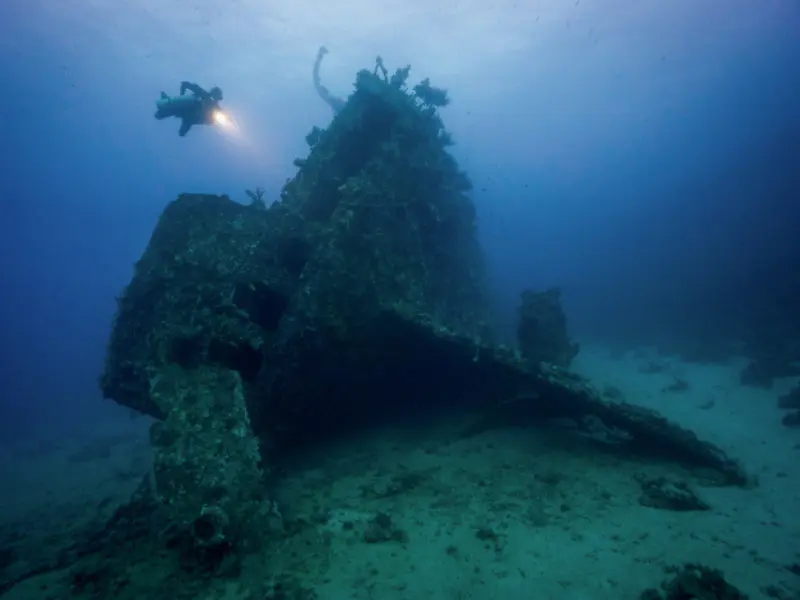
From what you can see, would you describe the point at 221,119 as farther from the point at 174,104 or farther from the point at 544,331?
the point at 544,331

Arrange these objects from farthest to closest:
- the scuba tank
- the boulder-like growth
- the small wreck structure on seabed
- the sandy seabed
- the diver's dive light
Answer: the boulder-like growth < the diver's dive light < the scuba tank < the small wreck structure on seabed < the sandy seabed

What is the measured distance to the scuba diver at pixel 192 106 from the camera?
1113 cm

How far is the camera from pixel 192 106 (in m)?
11.4

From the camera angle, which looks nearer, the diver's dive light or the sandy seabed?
the sandy seabed

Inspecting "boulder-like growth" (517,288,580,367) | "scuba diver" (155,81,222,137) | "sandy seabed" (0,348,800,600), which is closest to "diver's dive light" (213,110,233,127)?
"scuba diver" (155,81,222,137)

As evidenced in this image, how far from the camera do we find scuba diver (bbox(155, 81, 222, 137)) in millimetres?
11133

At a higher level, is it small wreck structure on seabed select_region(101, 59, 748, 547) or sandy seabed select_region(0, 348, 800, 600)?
small wreck structure on seabed select_region(101, 59, 748, 547)

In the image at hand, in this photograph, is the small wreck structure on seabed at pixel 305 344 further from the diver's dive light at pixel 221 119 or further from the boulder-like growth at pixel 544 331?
the boulder-like growth at pixel 544 331

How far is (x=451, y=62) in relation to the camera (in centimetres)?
3978

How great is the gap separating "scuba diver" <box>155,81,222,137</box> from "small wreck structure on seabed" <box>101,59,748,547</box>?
10.5 feet

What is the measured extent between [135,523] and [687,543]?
8.59 m

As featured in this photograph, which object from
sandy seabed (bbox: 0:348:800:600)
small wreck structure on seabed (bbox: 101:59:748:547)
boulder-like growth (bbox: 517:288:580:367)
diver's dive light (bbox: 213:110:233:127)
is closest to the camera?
sandy seabed (bbox: 0:348:800:600)

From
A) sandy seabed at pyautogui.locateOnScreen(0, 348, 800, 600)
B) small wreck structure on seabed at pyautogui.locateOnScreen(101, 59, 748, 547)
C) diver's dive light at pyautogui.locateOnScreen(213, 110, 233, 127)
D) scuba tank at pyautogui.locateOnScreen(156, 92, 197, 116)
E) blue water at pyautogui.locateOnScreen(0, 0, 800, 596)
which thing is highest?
blue water at pyautogui.locateOnScreen(0, 0, 800, 596)

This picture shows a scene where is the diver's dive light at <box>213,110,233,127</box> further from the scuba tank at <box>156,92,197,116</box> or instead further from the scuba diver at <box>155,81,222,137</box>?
the scuba tank at <box>156,92,197,116</box>
